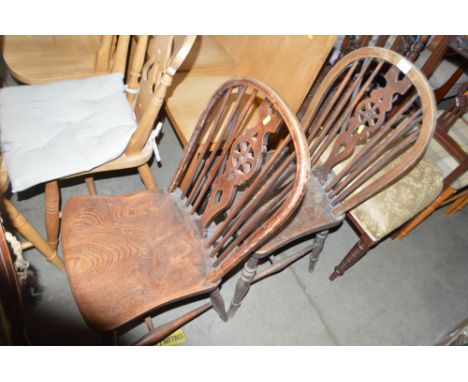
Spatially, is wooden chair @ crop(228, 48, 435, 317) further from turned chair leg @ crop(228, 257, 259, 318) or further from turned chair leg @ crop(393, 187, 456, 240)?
turned chair leg @ crop(393, 187, 456, 240)

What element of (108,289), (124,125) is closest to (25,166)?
(124,125)

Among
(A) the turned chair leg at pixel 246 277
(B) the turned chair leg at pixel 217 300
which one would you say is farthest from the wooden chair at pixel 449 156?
(B) the turned chair leg at pixel 217 300

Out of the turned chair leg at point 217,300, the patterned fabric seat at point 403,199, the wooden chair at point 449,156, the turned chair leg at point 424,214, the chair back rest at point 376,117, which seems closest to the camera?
the chair back rest at point 376,117

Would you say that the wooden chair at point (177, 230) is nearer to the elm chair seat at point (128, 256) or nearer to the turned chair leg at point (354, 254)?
the elm chair seat at point (128, 256)

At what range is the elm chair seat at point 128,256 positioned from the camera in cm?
87

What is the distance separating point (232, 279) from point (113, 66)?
111cm

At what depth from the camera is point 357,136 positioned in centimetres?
106

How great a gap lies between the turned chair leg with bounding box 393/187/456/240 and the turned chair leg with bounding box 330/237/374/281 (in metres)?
0.52

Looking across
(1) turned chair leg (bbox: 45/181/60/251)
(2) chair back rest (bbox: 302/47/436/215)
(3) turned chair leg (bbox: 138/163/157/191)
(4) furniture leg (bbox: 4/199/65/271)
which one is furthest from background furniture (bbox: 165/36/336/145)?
(4) furniture leg (bbox: 4/199/65/271)

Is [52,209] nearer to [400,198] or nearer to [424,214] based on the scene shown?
[400,198]

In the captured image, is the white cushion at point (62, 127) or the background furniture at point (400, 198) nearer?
the white cushion at point (62, 127)

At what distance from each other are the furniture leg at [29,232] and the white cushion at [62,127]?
83mm
